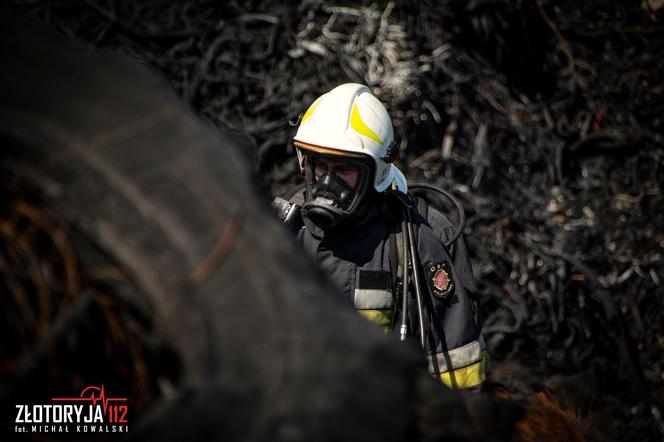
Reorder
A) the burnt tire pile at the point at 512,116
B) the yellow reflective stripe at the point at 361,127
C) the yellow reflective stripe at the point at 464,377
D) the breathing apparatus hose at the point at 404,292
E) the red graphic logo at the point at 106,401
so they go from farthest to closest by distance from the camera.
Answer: the burnt tire pile at the point at 512,116 < the yellow reflective stripe at the point at 361,127 < the yellow reflective stripe at the point at 464,377 < the breathing apparatus hose at the point at 404,292 < the red graphic logo at the point at 106,401

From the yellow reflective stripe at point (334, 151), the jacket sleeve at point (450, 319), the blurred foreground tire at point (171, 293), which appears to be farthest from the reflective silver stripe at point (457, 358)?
the blurred foreground tire at point (171, 293)

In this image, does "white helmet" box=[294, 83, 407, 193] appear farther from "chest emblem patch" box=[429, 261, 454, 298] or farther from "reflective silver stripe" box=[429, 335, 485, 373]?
"reflective silver stripe" box=[429, 335, 485, 373]

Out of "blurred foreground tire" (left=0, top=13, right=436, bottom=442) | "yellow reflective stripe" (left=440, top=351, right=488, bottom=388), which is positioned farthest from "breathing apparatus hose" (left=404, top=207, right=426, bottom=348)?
"blurred foreground tire" (left=0, top=13, right=436, bottom=442)

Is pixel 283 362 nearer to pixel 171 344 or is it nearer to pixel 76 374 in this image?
pixel 171 344

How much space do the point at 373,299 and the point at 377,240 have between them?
1.17 ft

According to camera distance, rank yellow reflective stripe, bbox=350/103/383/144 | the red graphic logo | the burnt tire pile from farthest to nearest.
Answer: the burnt tire pile → yellow reflective stripe, bbox=350/103/383/144 → the red graphic logo

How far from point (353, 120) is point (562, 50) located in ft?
14.1

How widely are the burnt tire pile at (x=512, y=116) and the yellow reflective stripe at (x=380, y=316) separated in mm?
2456

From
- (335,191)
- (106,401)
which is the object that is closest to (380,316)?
(335,191)

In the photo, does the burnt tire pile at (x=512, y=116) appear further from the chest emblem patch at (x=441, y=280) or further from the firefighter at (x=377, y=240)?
the chest emblem patch at (x=441, y=280)

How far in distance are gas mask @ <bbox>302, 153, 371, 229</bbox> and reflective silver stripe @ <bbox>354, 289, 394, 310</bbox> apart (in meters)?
0.41

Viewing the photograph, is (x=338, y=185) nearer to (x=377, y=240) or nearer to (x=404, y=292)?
(x=377, y=240)

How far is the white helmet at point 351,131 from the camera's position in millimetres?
3043

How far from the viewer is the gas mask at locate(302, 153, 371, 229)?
3.07 m
